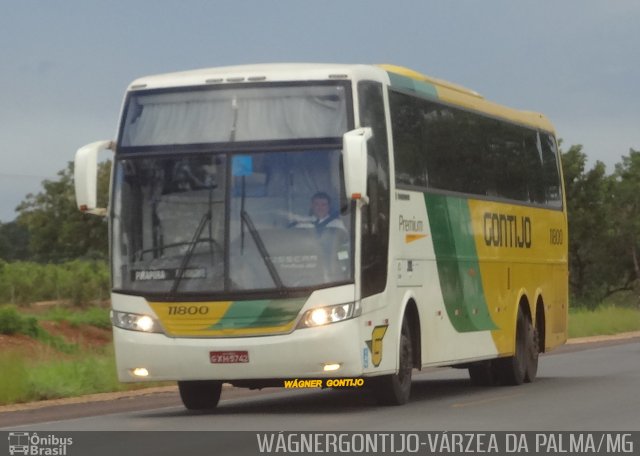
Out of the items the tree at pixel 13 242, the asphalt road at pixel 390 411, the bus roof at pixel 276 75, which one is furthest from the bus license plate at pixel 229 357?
the tree at pixel 13 242

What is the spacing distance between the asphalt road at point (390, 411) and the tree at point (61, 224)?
57.6 metres

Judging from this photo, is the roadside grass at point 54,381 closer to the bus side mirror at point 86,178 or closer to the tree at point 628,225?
the bus side mirror at point 86,178

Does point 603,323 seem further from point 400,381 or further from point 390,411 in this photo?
point 390,411

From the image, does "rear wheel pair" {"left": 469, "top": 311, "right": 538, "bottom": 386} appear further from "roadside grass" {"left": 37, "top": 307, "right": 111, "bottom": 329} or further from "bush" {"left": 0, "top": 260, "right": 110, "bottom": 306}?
"bush" {"left": 0, "top": 260, "right": 110, "bottom": 306}

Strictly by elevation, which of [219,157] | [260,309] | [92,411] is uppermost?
[219,157]

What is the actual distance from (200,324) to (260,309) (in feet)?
2.22

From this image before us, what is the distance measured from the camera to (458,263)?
21.5 metres

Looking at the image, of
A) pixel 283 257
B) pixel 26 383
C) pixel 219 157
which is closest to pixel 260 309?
pixel 283 257

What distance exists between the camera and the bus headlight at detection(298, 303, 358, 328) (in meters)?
17.3

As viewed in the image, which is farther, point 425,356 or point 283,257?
point 425,356

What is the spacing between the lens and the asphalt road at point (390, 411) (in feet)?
52.5

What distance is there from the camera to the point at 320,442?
14070mm

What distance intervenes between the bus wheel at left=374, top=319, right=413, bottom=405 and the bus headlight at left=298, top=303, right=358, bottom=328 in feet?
4.90

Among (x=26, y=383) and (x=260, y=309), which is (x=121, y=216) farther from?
(x=26, y=383)
